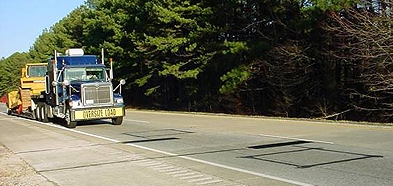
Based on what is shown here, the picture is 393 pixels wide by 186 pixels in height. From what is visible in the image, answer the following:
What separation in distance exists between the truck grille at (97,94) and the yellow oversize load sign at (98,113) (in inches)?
12.2

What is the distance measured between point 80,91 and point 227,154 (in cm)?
1169

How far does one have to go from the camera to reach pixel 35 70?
34.4 meters

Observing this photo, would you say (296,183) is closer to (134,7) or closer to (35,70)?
(35,70)

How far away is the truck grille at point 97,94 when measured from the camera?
22.5m

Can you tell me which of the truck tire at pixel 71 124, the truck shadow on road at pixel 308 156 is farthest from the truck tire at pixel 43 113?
the truck shadow on road at pixel 308 156

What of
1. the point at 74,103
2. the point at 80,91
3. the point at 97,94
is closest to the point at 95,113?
the point at 97,94

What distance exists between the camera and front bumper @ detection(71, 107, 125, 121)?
22375 millimetres

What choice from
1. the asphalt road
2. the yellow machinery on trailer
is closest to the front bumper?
the asphalt road

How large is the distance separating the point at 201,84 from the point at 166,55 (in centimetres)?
385

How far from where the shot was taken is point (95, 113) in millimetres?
22703

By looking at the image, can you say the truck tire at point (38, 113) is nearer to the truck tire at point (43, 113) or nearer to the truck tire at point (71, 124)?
the truck tire at point (43, 113)

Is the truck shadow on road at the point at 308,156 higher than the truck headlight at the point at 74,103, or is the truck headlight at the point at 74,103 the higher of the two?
the truck headlight at the point at 74,103

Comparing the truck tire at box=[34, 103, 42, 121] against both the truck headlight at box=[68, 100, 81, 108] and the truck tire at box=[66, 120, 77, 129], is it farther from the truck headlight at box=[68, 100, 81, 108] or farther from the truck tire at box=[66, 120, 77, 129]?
the truck headlight at box=[68, 100, 81, 108]

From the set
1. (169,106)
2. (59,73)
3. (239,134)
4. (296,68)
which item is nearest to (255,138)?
(239,134)
